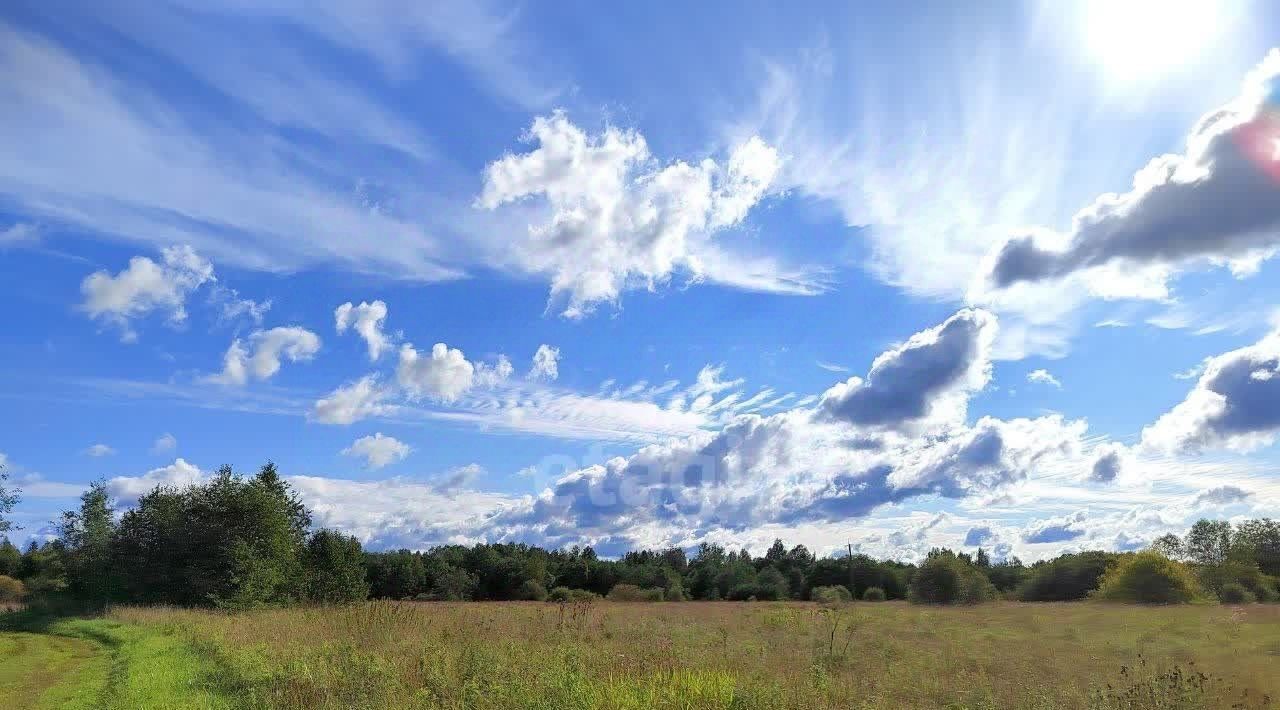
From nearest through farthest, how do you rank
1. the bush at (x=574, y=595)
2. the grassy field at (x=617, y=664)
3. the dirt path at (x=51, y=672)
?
the grassy field at (x=617, y=664)
the dirt path at (x=51, y=672)
the bush at (x=574, y=595)

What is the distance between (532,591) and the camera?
2630 inches

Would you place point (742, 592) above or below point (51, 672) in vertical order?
above

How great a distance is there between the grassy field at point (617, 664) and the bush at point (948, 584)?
20252 millimetres

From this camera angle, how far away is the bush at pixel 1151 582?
4234cm

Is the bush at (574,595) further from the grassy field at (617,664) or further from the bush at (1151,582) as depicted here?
the bush at (1151,582)

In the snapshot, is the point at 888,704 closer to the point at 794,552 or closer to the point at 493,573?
the point at 493,573

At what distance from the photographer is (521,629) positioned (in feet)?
68.2

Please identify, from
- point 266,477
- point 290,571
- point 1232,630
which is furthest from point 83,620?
point 1232,630

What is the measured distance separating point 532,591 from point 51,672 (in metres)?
49.6

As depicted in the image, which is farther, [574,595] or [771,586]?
[771,586]

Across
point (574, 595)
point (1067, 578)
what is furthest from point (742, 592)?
point (1067, 578)

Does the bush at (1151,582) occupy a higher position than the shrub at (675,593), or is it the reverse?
the bush at (1151,582)

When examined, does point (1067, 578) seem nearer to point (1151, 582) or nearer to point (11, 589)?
point (1151, 582)

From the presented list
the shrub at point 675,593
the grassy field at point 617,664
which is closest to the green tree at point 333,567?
the grassy field at point 617,664
